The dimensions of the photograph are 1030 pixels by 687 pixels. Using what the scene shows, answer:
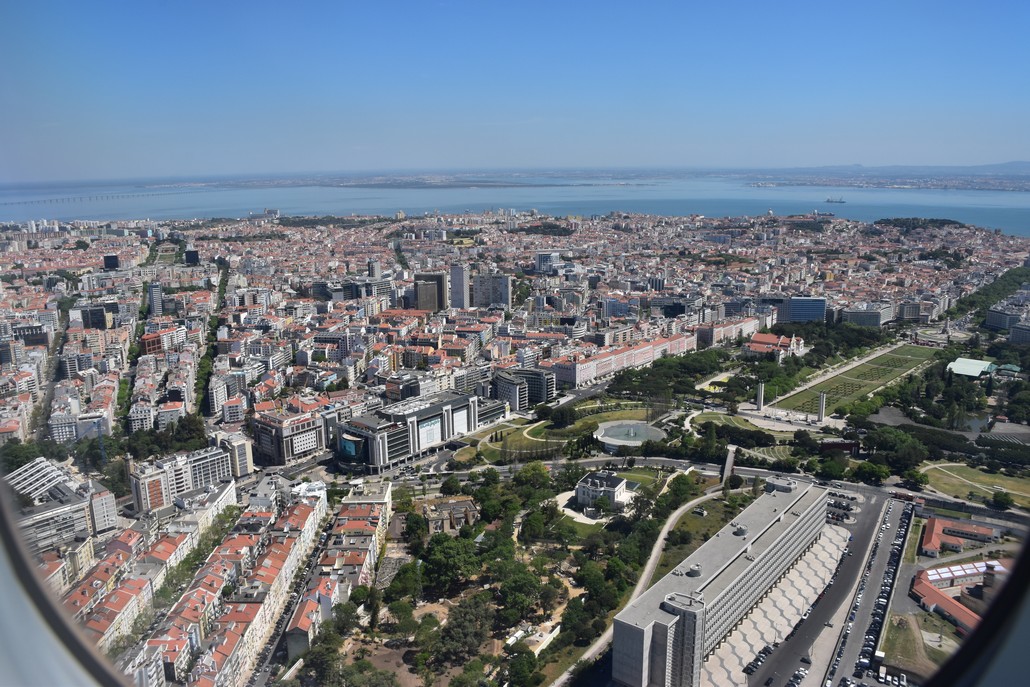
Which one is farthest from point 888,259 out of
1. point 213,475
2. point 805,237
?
point 213,475

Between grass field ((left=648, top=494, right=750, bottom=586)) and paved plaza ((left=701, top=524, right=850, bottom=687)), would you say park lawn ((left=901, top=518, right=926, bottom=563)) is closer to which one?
paved plaza ((left=701, top=524, right=850, bottom=687))

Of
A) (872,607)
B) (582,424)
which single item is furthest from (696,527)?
(582,424)

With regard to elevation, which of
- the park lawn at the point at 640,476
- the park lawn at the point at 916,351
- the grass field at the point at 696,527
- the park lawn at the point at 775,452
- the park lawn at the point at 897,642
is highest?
the park lawn at the point at 897,642

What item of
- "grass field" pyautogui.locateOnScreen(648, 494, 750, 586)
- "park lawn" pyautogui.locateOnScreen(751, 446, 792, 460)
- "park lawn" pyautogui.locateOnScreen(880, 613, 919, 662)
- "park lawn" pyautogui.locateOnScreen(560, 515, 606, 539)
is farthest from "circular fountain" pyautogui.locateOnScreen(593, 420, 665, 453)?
"park lawn" pyautogui.locateOnScreen(880, 613, 919, 662)

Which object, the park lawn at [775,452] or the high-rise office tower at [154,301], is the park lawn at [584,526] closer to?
the park lawn at [775,452]

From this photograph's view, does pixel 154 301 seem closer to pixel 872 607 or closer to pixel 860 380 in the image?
pixel 860 380

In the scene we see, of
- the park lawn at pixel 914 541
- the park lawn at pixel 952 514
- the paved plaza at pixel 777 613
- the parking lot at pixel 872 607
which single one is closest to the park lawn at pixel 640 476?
the paved plaza at pixel 777 613

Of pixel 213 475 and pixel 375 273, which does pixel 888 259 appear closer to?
pixel 375 273
